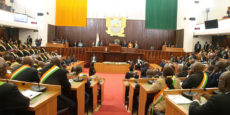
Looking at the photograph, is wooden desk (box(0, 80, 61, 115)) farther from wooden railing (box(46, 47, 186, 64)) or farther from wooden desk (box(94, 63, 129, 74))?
wooden railing (box(46, 47, 186, 64))

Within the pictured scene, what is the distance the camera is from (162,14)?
16562 mm

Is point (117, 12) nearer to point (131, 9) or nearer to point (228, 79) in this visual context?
point (131, 9)

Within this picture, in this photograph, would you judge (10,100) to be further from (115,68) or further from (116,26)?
(116,26)

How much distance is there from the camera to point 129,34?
1714cm

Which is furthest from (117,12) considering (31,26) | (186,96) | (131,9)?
(186,96)

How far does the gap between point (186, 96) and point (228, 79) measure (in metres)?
0.87

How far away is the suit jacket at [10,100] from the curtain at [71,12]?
15.6 meters

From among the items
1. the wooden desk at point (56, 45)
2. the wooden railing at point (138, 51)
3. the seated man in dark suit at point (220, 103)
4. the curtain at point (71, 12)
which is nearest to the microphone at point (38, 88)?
the seated man in dark suit at point (220, 103)

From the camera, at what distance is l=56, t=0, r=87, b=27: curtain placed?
1681 centimetres

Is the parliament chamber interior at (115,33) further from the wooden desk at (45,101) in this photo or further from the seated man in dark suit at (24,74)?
the wooden desk at (45,101)

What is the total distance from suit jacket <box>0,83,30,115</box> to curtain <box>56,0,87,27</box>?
15.6 m

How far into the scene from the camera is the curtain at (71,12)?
16.8 m

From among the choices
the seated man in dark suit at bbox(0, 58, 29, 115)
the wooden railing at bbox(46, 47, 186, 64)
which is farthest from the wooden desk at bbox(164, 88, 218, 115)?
the wooden railing at bbox(46, 47, 186, 64)

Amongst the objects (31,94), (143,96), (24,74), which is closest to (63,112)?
(31,94)
